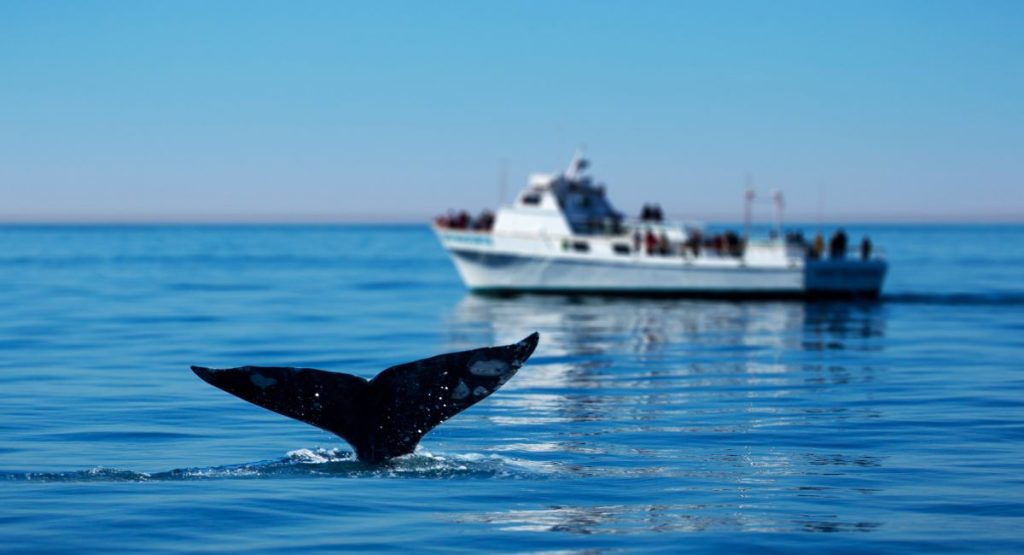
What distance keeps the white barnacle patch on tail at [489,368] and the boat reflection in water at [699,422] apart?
3.80 ft

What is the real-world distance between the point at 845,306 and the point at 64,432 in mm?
35758

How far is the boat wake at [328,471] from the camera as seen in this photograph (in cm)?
1198

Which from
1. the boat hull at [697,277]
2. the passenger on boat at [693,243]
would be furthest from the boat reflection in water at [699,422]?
the passenger on boat at [693,243]

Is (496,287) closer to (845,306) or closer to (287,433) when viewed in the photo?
(845,306)

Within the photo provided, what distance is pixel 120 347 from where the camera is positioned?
2703cm

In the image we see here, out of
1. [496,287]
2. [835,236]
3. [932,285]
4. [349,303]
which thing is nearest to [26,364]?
[349,303]

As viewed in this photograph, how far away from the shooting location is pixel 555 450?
1406 centimetres

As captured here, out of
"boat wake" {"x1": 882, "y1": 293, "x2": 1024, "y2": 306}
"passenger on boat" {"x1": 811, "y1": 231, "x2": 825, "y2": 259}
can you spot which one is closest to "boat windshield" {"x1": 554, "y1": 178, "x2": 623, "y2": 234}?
"passenger on boat" {"x1": 811, "y1": 231, "x2": 825, "y2": 259}

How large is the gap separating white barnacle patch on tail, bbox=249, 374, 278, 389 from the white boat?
128 ft

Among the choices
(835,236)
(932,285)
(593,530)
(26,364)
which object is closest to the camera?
(593,530)

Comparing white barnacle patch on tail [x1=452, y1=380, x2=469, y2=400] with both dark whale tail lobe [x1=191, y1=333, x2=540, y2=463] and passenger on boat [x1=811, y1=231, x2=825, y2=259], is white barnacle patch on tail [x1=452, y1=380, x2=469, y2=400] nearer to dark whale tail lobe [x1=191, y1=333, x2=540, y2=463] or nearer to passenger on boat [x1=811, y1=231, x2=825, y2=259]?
dark whale tail lobe [x1=191, y1=333, x2=540, y2=463]

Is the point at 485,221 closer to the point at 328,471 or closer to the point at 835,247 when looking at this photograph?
the point at 835,247

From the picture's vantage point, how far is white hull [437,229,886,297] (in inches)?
1889

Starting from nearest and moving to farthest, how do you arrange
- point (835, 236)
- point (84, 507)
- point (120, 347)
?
point (84, 507), point (120, 347), point (835, 236)
